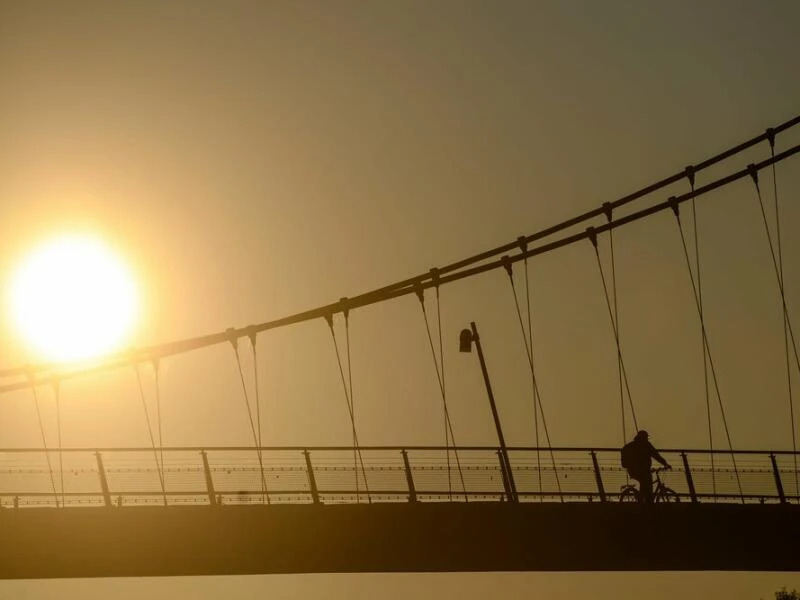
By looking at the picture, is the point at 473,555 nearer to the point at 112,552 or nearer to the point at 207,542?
the point at 207,542

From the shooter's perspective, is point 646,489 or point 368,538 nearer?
point 368,538

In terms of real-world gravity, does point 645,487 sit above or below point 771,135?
below

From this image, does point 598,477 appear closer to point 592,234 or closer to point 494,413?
point 494,413

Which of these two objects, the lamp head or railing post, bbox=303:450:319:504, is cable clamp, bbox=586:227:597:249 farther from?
railing post, bbox=303:450:319:504

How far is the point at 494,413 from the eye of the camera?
3006 cm

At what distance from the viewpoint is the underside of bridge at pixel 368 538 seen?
79.2 feet

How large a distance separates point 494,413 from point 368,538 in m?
6.73

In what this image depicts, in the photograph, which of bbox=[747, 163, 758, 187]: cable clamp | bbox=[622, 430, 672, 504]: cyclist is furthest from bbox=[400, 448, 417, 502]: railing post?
bbox=[747, 163, 758, 187]: cable clamp

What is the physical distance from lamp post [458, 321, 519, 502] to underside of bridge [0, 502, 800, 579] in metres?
0.47

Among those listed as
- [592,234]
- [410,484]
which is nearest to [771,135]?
[592,234]

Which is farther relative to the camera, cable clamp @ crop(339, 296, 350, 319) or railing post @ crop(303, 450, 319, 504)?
cable clamp @ crop(339, 296, 350, 319)

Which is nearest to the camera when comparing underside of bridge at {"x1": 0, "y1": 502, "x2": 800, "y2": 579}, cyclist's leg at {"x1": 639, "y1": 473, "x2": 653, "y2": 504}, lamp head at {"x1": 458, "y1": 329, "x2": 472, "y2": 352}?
underside of bridge at {"x1": 0, "y1": 502, "x2": 800, "y2": 579}

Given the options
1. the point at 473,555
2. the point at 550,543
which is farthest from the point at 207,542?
the point at 550,543

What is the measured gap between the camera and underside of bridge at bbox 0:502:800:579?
24125 millimetres
